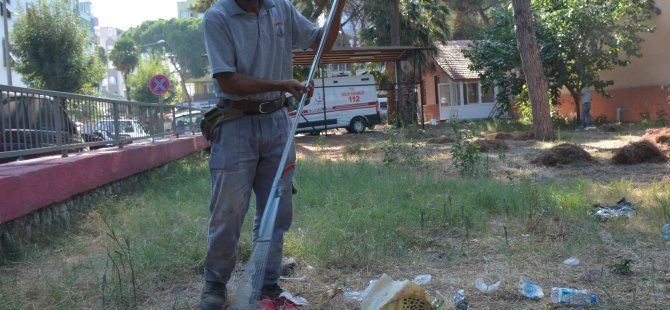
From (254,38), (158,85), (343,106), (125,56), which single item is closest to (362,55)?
(343,106)

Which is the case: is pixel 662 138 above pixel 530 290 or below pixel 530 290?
above

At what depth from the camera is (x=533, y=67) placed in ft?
50.6

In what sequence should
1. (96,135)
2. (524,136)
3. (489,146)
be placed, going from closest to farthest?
(96,135) → (489,146) → (524,136)

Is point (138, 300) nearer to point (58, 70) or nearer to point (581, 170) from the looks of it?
point (581, 170)

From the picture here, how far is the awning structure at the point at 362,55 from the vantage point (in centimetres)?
1958

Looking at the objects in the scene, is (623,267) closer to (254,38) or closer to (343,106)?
(254,38)

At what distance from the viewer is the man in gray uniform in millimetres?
3311

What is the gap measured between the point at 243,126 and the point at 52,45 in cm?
2728

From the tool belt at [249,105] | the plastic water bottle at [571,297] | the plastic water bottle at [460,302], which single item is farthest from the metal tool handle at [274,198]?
the plastic water bottle at [571,297]

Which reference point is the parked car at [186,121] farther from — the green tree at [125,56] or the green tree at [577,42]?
the green tree at [125,56]

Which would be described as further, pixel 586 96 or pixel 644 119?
pixel 586 96

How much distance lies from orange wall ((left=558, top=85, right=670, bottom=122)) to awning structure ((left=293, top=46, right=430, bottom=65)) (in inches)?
310

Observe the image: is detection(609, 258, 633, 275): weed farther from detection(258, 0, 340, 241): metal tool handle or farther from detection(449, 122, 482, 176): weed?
detection(449, 122, 482, 176): weed

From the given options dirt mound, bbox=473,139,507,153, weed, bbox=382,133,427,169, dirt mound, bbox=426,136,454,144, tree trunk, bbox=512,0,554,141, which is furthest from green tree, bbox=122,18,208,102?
weed, bbox=382,133,427,169
